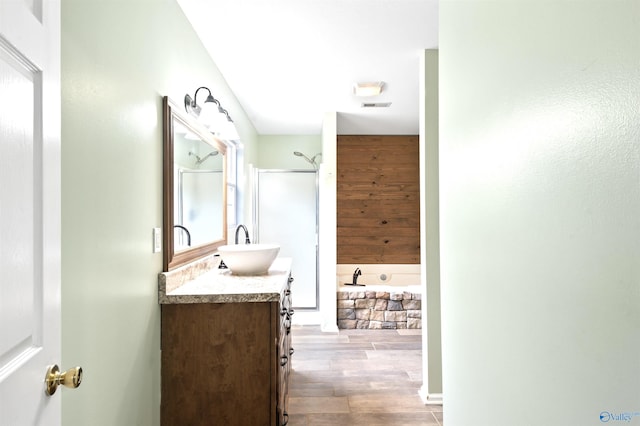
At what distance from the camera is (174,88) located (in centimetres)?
200

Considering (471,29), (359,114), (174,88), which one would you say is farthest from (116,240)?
(359,114)

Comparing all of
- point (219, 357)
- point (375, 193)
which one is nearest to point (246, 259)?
point (219, 357)

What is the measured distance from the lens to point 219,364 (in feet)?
5.81

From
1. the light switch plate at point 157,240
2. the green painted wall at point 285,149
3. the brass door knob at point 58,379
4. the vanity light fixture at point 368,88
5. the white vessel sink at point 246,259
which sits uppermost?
the vanity light fixture at point 368,88

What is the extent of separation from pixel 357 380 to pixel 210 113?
2187 mm

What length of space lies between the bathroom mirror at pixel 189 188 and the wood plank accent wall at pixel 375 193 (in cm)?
229

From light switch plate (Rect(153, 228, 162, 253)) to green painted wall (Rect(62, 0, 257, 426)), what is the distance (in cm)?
4

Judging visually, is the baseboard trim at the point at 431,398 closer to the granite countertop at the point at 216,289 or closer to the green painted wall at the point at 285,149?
the granite countertop at the point at 216,289

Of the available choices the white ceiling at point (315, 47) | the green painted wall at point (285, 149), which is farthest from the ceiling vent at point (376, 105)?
the green painted wall at point (285, 149)

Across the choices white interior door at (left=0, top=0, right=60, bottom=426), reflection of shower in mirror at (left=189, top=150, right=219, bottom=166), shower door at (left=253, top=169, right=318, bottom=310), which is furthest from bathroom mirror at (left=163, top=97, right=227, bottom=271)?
shower door at (left=253, top=169, right=318, bottom=310)

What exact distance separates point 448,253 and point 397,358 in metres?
2.19

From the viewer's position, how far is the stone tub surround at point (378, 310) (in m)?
4.30

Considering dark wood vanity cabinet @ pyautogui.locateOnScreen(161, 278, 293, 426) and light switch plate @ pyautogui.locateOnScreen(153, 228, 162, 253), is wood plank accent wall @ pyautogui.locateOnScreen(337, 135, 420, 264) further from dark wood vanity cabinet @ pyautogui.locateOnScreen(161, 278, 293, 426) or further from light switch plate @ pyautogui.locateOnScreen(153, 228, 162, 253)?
light switch plate @ pyautogui.locateOnScreen(153, 228, 162, 253)

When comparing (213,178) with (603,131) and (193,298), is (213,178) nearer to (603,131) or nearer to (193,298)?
(193,298)
